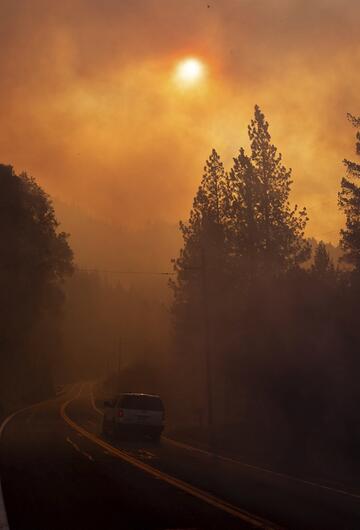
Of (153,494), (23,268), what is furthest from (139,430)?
(23,268)

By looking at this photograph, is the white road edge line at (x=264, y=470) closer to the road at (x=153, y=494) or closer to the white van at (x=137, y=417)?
the road at (x=153, y=494)

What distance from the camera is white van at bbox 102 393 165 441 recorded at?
26.6 m

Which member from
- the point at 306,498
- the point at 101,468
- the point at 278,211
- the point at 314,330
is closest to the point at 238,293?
the point at 278,211

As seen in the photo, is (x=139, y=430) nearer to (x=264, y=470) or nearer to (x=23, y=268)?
(x=264, y=470)

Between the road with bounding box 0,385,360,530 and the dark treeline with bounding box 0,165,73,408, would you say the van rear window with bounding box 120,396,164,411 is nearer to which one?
the road with bounding box 0,385,360,530

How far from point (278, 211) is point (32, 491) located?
31213mm

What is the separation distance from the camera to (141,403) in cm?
2766

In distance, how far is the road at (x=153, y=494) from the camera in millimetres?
9828

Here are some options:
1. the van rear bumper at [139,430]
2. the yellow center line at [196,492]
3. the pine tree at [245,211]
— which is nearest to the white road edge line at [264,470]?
the van rear bumper at [139,430]

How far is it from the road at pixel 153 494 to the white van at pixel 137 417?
212 inches

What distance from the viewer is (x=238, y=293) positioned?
40.6 metres

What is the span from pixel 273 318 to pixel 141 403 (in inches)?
288

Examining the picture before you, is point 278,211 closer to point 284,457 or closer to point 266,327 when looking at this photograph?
point 266,327

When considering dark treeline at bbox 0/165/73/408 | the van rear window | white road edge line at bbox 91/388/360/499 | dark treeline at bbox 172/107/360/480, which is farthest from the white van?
dark treeline at bbox 0/165/73/408
